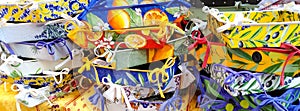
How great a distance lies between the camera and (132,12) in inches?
26.5

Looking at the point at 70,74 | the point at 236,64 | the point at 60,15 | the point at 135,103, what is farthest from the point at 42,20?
the point at 236,64

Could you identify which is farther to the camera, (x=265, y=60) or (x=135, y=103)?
(x=135, y=103)

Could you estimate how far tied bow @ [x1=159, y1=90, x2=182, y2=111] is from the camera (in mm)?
731

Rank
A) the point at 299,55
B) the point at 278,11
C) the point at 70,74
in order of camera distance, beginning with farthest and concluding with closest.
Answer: the point at 70,74 → the point at 278,11 → the point at 299,55

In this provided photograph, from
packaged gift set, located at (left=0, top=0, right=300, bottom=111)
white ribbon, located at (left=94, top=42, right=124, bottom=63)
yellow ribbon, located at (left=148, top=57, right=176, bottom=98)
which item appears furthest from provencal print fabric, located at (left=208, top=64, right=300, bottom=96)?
white ribbon, located at (left=94, top=42, right=124, bottom=63)

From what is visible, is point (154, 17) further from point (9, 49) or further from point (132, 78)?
point (9, 49)

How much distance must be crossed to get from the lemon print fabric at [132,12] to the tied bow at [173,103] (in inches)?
6.4

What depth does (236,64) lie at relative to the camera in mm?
632

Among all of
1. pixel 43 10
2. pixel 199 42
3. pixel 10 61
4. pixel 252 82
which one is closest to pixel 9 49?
pixel 10 61

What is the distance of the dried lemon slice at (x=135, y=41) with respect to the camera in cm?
69

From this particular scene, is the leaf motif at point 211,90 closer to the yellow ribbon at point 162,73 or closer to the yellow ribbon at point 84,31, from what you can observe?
the yellow ribbon at point 162,73

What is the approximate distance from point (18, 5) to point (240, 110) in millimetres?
517

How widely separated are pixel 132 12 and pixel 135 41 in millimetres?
56

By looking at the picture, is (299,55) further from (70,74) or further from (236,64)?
(70,74)
